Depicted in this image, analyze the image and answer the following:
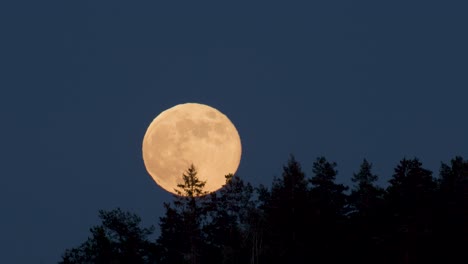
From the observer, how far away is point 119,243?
83.1 metres

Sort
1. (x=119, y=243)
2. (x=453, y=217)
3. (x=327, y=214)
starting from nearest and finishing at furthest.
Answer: (x=453, y=217), (x=327, y=214), (x=119, y=243)

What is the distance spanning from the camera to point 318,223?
63.6 meters

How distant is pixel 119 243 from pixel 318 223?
25.9 meters

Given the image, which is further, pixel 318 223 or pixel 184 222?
pixel 184 222

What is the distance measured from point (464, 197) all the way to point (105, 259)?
108ft

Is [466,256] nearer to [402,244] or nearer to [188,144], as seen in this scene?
[402,244]

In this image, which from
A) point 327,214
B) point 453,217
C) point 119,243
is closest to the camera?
point 453,217

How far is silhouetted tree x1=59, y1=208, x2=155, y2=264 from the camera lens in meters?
80.6

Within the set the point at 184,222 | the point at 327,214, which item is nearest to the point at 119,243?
the point at 184,222

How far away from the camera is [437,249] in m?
59.9

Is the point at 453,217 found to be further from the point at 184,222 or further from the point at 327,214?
the point at 184,222

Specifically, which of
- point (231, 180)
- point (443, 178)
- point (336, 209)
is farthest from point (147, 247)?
point (443, 178)

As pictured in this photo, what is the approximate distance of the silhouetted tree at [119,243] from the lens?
264ft

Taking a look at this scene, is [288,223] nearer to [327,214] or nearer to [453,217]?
[327,214]
